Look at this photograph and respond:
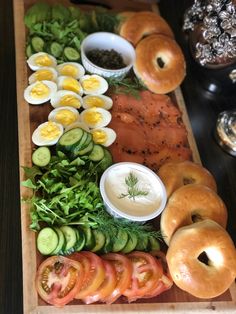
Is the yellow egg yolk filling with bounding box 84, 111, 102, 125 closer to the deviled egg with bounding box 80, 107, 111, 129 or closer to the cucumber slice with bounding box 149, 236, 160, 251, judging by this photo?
the deviled egg with bounding box 80, 107, 111, 129

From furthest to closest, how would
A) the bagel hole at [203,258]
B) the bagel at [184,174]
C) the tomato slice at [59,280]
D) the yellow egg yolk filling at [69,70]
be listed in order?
the yellow egg yolk filling at [69,70] → the bagel at [184,174] → the bagel hole at [203,258] → the tomato slice at [59,280]

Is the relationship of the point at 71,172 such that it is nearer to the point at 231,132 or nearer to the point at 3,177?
the point at 3,177

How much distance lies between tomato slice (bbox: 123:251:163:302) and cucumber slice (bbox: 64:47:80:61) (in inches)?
33.3

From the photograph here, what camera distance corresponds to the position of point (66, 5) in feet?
6.75

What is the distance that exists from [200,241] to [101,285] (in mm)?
315

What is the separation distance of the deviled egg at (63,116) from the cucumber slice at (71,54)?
306 millimetres

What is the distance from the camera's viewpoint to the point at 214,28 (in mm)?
1722

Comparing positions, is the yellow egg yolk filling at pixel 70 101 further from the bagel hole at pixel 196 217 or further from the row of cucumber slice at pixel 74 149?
the bagel hole at pixel 196 217

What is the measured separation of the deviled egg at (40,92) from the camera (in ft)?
5.39

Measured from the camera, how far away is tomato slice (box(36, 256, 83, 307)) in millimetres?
1226

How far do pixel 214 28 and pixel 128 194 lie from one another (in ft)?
2.50

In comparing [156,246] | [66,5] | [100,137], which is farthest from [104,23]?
[156,246]

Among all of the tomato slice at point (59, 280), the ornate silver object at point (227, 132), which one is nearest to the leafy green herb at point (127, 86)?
the ornate silver object at point (227, 132)

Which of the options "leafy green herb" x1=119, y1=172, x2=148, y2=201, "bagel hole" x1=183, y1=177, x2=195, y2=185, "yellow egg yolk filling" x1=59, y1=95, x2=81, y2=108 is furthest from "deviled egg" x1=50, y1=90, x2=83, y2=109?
"bagel hole" x1=183, y1=177, x2=195, y2=185
